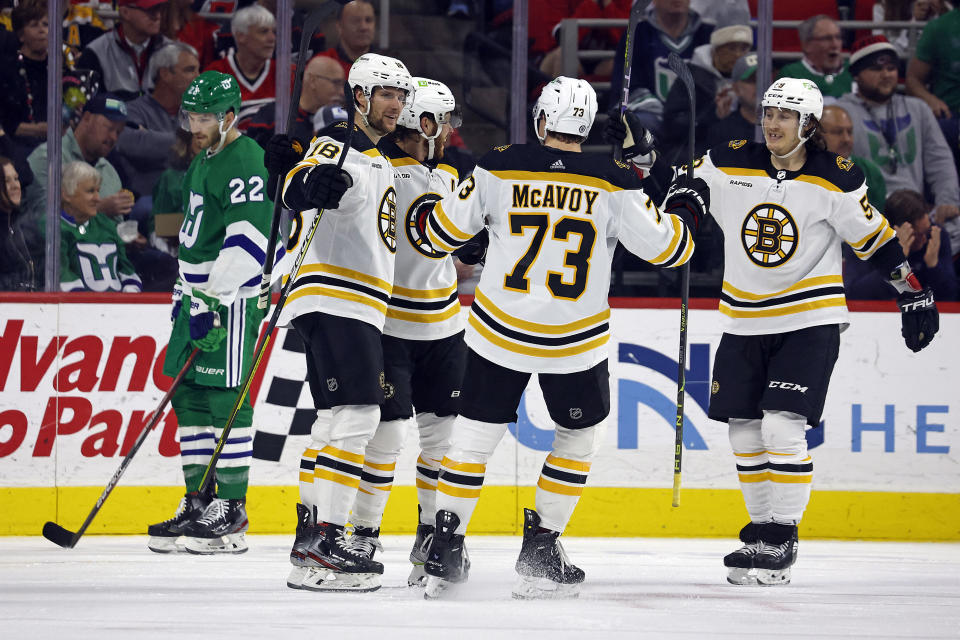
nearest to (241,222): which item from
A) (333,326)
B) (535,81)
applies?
(333,326)

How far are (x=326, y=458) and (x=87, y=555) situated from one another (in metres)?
1.31

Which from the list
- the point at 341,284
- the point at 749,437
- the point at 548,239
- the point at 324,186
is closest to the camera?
the point at 324,186

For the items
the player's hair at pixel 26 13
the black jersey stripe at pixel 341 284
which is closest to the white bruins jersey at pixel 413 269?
the black jersey stripe at pixel 341 284

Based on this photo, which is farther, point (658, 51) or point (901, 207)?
point (658, 51)

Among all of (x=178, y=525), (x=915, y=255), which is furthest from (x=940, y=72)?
(x=178, y=525)

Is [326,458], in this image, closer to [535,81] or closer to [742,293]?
[742,293]

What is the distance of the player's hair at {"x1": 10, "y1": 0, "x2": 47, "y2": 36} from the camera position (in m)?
5.46

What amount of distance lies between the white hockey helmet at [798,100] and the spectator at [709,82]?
4.28 feet

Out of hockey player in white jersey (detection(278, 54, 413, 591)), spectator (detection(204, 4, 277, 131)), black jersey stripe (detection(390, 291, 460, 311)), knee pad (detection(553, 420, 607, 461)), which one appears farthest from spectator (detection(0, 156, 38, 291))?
knee pad (detection(553, 420, 607, 461))

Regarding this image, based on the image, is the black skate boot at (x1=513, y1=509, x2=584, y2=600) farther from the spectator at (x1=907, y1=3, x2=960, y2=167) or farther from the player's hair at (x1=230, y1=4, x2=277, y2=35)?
the spectator at (x1=907, y1=3, x2=960, y2=167)

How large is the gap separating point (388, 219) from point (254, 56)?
6.19 feet

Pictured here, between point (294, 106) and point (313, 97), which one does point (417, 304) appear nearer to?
point (294, 106)

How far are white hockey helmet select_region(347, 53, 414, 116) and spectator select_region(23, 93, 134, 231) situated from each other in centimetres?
184

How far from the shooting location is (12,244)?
17.6ft
